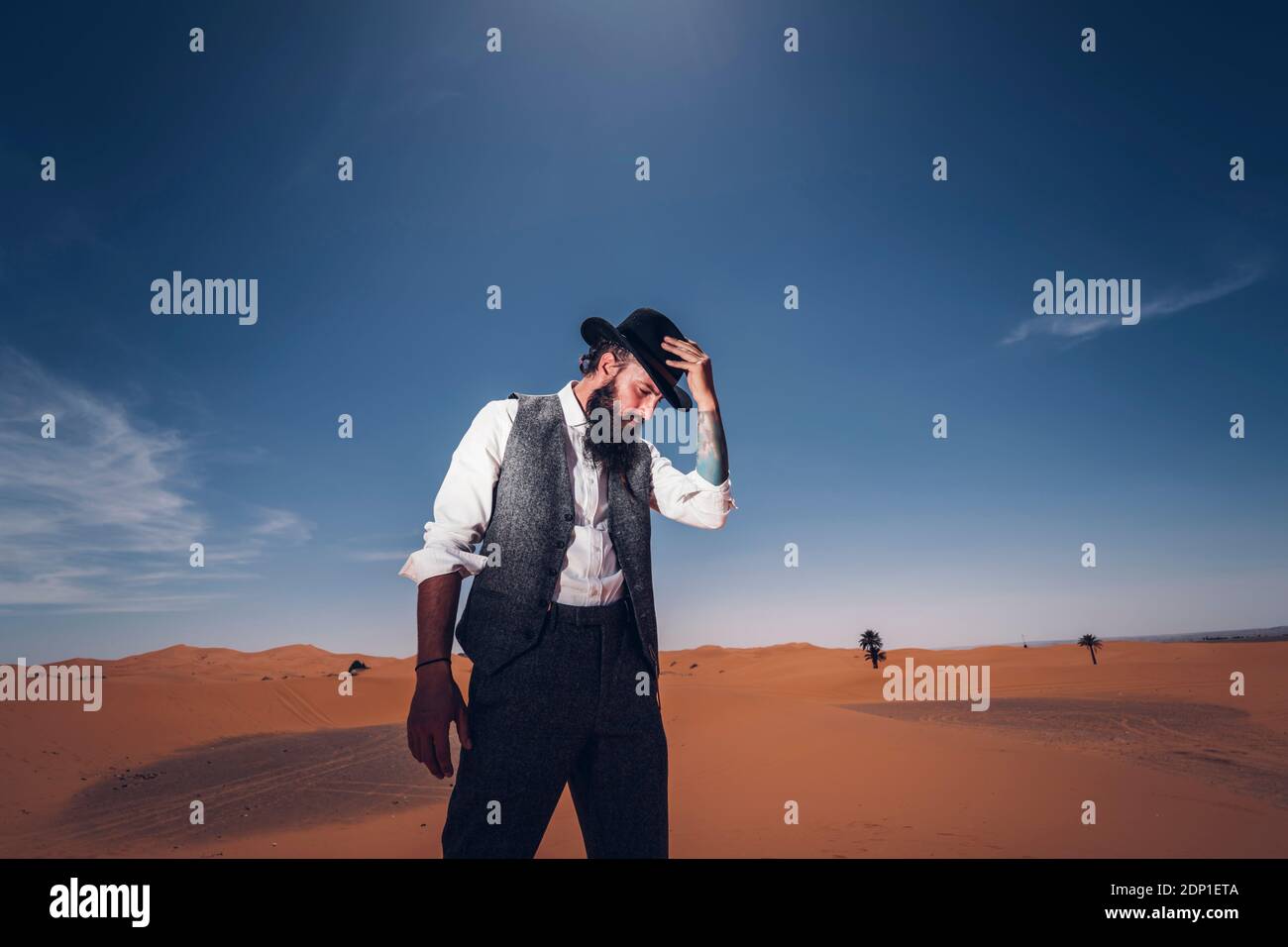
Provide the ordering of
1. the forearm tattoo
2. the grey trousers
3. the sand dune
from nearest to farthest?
the grey trousers < the forearm tattoo < the sand dune

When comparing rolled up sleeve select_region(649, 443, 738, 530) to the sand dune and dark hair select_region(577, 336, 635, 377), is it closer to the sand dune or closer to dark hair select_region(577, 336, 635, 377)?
dark hair select_region(577, 336, 635, 377)

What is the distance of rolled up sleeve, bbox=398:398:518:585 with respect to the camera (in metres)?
2.17

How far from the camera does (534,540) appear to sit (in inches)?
90.1

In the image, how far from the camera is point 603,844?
2.26 m

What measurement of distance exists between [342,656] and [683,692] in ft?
104

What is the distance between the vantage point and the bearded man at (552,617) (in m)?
2.15

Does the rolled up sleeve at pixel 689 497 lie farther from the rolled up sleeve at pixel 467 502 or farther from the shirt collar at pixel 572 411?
the rolled up sleeve at pixel 467 502

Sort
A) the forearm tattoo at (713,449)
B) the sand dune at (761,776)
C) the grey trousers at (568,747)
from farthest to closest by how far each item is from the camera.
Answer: the sand dune at (761,776)
the forearm tattoo at (713,449)
the grey trousers at (568,747)

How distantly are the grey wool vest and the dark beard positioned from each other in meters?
0.04

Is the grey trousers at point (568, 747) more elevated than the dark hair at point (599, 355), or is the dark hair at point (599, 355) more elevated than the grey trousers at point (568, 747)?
the dark hair at point (599, 355)

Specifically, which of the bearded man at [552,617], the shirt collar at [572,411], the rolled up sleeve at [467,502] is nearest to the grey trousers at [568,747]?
the bearded man at [552,617]

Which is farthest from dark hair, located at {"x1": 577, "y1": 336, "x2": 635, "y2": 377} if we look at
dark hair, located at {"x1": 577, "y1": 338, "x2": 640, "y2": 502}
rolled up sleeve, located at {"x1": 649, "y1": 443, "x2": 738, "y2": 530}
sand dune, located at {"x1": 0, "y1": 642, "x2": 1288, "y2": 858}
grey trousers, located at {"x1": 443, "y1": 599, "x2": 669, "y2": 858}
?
sand dune, located at {"x1": 0, "y1": 642, "x2": 1288, "y2": 858}

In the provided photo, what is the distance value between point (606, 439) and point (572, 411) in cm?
16
